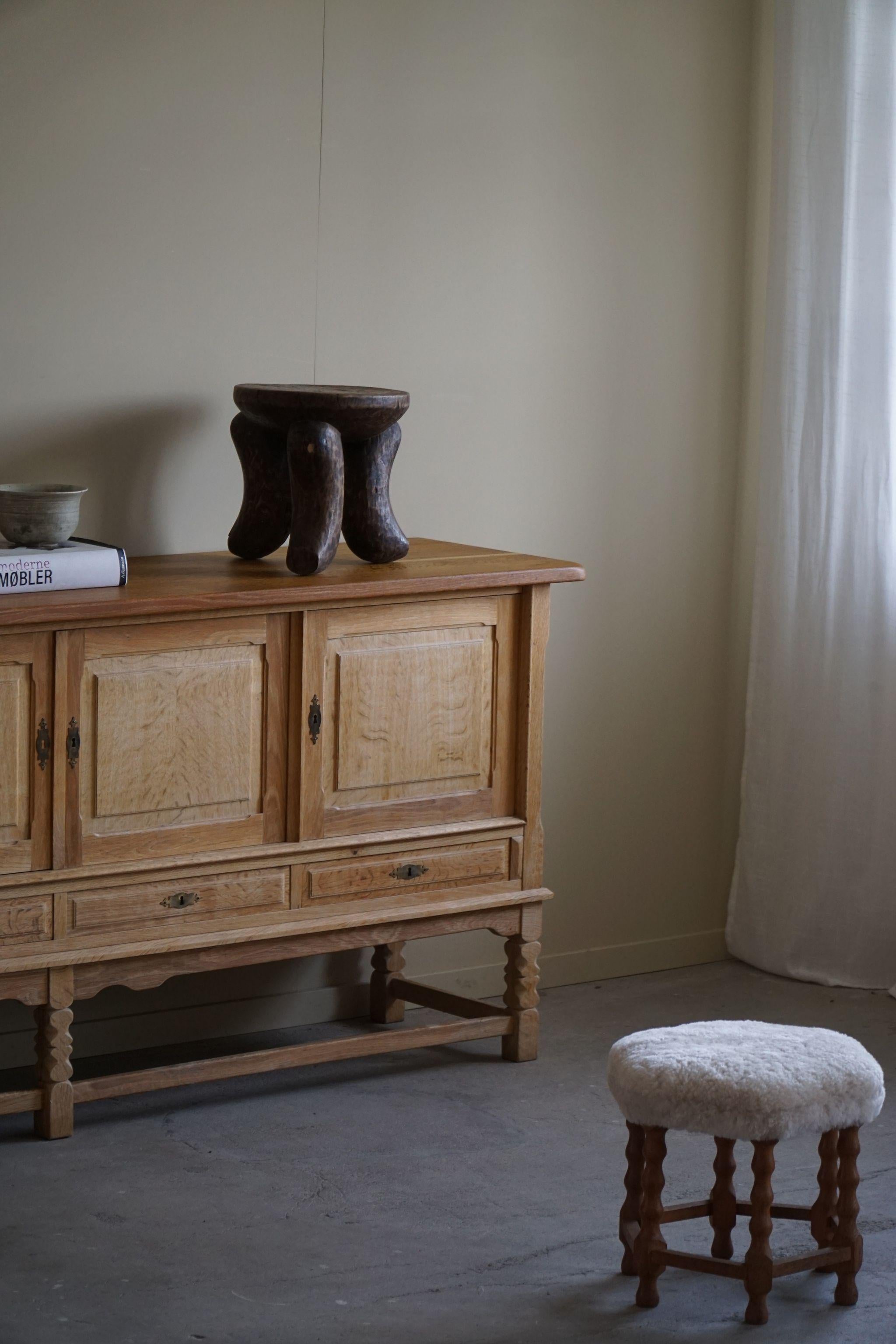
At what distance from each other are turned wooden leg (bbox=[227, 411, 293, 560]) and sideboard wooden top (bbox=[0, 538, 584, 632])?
0.06m

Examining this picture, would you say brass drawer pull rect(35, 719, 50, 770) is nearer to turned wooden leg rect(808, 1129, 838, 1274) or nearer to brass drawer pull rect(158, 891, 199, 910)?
brass drawer pull rect(158, 891, 199, 910)

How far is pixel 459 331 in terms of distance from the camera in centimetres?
378

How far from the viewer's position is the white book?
2961mm

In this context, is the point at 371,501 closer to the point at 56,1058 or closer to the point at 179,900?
the point at 179,900

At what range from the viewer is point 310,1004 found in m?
3.79

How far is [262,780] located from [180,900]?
0.27 metres

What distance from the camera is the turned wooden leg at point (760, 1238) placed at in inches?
98.2

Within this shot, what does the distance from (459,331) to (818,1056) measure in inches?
74.2

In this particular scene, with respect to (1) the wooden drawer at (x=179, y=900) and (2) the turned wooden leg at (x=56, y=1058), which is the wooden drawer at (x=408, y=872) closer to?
(1) the wooden drawer at (x=179, y=900)

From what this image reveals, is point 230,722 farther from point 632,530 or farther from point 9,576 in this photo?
point 632,530

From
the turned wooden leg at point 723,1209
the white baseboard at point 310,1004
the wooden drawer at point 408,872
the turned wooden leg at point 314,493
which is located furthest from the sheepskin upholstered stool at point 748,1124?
the white baseboard at point 310,1004

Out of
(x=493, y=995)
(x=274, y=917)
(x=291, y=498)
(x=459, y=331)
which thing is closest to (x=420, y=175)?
(x=459, y=331)

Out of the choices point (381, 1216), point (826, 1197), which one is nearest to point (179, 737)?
point (381, 1216)

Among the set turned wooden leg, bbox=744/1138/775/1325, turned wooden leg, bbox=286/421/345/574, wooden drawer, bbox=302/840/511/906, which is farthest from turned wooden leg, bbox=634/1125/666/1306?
turned wooden leg, bbox=286/421/345/574
